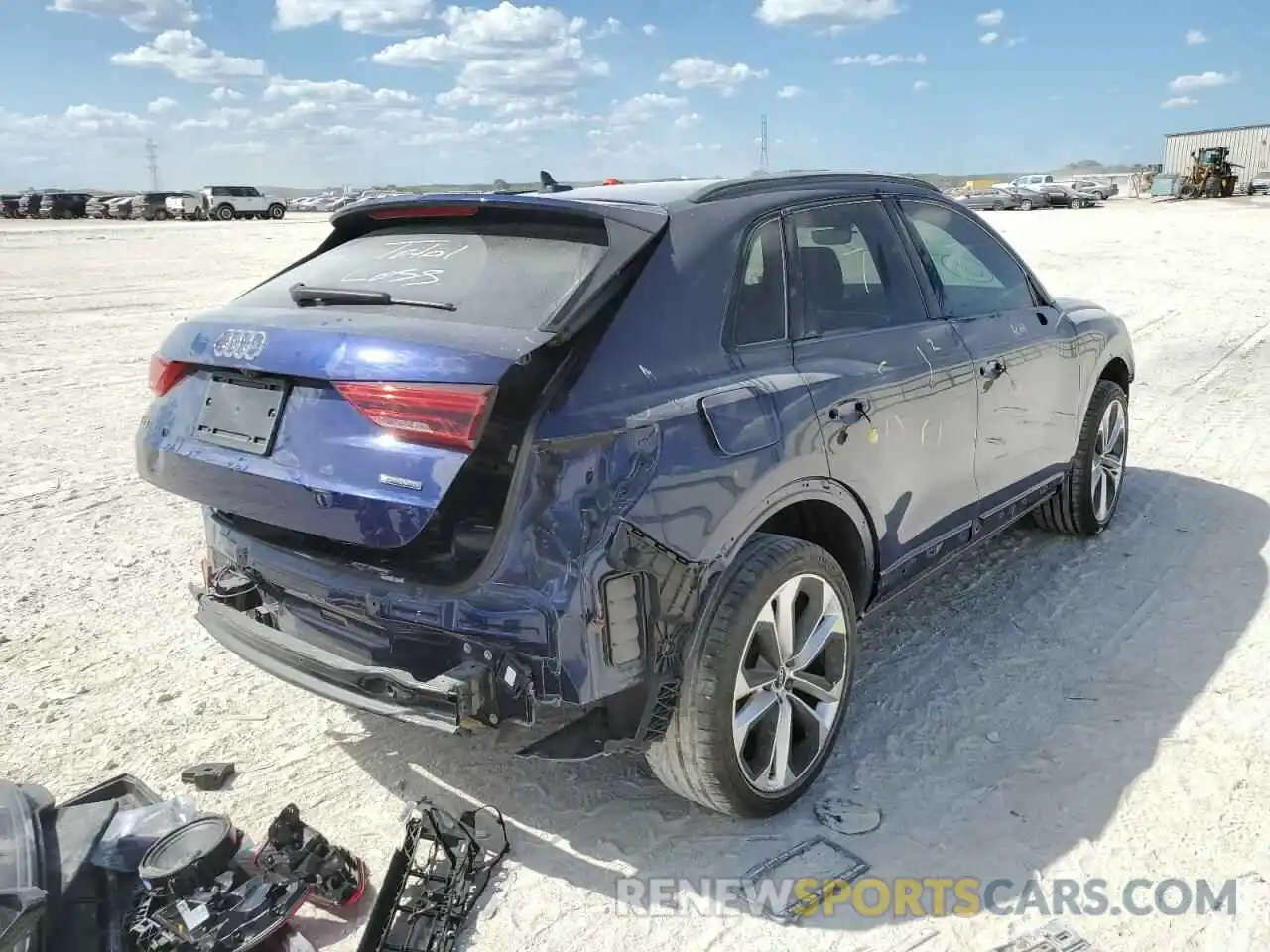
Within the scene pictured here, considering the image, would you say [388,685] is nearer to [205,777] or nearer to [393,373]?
[393,373]

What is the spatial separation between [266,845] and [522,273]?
1.69 meters

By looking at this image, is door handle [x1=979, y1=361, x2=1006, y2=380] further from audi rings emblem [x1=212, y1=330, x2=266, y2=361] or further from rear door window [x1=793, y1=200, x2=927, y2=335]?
audi rings emblem [x1=212, y1=330, x2=266, y2=361]

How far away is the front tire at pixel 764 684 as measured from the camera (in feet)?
8.86

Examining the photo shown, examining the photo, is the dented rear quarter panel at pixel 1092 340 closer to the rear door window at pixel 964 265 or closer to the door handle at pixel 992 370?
the rear door window at pixel 964 265

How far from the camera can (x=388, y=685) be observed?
8.46ft

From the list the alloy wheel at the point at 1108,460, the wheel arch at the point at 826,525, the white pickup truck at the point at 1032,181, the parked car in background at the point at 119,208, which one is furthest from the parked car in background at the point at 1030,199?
the wheel arch at the point at 826,525

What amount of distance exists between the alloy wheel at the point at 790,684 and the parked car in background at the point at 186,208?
52.7 m

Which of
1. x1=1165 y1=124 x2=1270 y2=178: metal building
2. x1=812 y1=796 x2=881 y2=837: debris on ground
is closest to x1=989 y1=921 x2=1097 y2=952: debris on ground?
x1=812 y1=796 x2=881 y2=837: debris on ground

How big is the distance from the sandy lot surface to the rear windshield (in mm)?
1152

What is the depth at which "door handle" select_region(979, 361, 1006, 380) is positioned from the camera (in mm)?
3906

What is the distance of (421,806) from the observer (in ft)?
9.85

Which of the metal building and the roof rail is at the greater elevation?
the metal building

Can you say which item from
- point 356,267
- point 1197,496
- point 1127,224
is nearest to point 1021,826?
point 356,267

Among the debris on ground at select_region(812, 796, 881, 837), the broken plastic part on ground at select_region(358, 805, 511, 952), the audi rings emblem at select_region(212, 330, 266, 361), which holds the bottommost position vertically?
the debris on ground at select_region(812, 796, 881, 837)
